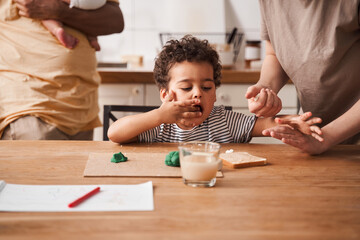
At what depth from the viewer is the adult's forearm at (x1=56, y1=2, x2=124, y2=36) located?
1.73 meters

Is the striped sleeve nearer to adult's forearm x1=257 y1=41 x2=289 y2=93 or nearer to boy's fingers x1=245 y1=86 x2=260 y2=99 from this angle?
adult's forearm x1=257 y1=41 x2=289 y2=93

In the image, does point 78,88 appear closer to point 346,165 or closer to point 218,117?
point 218,117

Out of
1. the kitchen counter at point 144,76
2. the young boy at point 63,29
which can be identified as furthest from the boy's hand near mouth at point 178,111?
the kitchen counter at point 144,76

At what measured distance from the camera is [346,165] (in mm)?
1066

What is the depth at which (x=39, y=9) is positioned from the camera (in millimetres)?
1669

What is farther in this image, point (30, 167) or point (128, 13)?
point (128, 13)

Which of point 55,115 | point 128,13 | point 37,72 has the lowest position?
point 55,115

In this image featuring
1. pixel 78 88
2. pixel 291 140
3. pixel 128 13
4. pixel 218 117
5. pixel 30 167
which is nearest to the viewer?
pixel 30 167

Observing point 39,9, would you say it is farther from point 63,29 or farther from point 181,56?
point 181,56

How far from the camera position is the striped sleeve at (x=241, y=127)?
57.4 inches

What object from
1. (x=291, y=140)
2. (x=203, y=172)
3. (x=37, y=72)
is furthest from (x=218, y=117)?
(x=37, y=72)

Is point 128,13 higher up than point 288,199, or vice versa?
point 128,13

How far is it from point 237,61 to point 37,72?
199 cm

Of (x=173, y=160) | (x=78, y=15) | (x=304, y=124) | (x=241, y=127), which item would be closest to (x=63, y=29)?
(x=78, y=15)
